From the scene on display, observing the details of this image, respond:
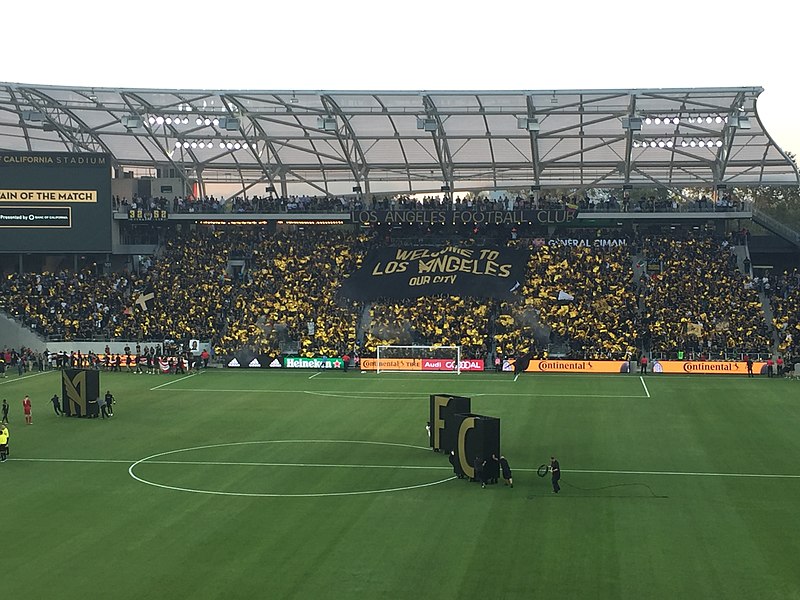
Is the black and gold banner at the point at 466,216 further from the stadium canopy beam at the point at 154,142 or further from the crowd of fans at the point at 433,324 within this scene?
the stadium canopy beam at the point at 154,142

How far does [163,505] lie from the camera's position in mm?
28359

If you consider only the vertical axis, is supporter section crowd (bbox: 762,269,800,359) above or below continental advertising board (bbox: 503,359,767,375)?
above

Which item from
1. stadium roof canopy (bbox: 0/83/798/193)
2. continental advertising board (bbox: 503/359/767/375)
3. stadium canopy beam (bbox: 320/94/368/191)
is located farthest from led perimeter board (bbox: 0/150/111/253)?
continental advertising board (bbox: 503/359/767/375)

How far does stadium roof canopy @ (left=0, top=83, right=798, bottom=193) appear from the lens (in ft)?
218

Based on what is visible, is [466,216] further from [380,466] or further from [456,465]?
[456,465]

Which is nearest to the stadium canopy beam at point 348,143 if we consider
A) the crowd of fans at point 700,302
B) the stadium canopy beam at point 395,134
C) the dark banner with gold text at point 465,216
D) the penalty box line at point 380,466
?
the stadium canopy beam at point 395,134

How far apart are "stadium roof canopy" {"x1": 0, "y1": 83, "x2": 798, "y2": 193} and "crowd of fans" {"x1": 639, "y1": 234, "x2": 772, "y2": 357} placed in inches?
256

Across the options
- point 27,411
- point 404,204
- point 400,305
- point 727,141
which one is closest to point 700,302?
point 727,141

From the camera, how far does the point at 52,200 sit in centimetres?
6962

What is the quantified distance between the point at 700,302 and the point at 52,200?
39.9 meters

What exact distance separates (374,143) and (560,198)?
1421 centimetres

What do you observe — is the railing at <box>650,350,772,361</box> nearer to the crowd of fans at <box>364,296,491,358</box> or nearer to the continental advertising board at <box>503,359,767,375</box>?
the continental advertising board at <box>503,359,767,375</box>

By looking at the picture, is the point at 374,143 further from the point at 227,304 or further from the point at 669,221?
the point at 669,221

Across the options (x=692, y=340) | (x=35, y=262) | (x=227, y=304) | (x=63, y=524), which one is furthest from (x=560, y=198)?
(x=63, y=524)
